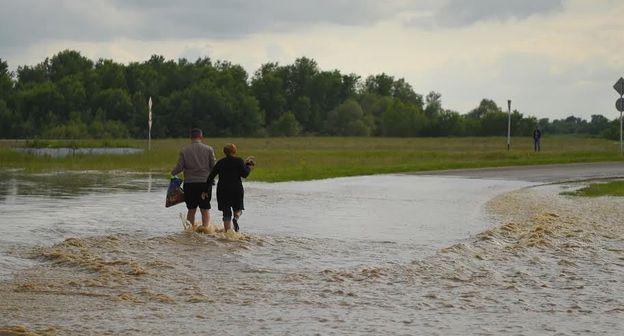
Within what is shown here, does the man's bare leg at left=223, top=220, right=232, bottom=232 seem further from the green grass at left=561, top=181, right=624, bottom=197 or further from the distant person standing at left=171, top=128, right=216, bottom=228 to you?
the green grass at left=561, top=181, right=624, bottom=197

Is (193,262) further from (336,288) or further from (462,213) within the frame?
(462,213)

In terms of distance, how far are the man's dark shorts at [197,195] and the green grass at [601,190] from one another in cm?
1315

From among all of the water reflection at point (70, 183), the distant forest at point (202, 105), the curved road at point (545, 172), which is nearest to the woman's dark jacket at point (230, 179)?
the water reflection at point (70, 183)

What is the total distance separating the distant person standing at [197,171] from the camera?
621 inches

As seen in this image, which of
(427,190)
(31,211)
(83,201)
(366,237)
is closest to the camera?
(366,237)

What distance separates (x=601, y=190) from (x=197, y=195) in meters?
15.0

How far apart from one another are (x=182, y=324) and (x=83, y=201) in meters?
14.0

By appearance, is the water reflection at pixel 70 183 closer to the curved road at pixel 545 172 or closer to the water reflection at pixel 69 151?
the curved road at pixel 545 172

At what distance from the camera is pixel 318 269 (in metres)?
12.6

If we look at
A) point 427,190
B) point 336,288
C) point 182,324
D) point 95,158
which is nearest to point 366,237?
point 336,288

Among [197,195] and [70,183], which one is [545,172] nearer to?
[70,183]

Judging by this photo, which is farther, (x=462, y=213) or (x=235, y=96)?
(x=235, y=96)

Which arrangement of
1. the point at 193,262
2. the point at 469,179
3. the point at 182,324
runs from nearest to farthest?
the point at 182,324 → the point at 193,262 → the point at 469,179

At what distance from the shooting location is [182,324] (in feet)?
29.8
